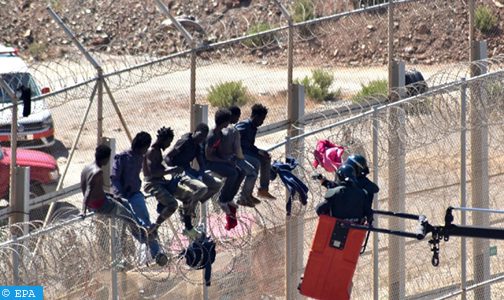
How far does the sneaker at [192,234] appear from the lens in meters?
13.3

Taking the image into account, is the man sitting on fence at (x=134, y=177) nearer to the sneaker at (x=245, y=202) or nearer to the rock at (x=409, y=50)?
the sneaker at (x=245, y=202)

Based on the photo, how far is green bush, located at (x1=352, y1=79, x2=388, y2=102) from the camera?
648 inches

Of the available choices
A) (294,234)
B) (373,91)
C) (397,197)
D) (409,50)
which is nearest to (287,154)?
(294,234)

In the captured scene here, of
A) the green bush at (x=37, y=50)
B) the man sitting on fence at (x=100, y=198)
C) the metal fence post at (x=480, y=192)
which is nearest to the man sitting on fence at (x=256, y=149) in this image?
the man sitting on fence at (x=100, y=198)

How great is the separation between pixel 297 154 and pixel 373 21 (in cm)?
338

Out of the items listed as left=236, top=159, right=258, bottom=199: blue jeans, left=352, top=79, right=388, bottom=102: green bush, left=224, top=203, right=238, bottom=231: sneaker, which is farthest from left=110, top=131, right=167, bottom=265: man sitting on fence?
left=352, top=79, right=388, bottom=102: green bush

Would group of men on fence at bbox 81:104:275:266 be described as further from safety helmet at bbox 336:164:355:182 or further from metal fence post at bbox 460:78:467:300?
metal fence post at bbox 460:78:467:300

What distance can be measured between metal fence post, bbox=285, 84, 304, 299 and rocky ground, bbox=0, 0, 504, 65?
73cm

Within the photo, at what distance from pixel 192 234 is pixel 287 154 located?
67.0 inches

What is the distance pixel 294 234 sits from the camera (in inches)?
604

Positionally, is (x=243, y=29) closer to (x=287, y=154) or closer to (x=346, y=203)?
(x=287, y=154)

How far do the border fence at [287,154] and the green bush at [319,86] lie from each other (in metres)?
0.18

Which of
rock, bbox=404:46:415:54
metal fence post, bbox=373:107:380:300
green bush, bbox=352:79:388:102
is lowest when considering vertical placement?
metal fence post, bbox=373:107:380:300

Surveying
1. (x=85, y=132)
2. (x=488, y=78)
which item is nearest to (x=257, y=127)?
(x=85, y=132)
